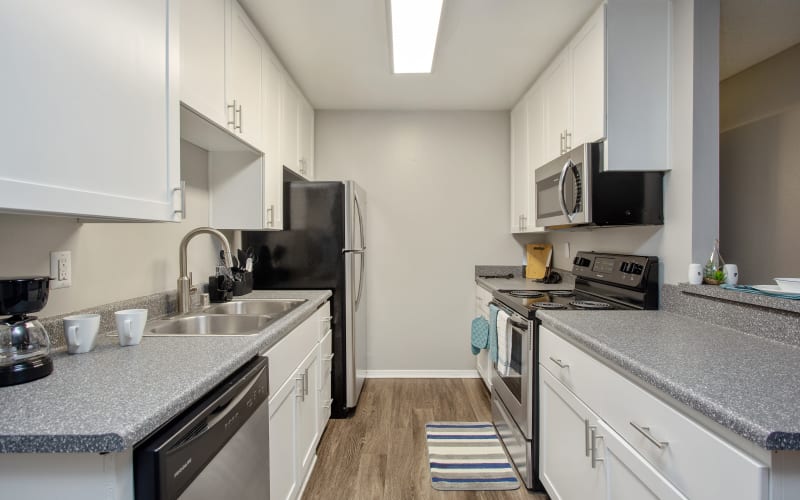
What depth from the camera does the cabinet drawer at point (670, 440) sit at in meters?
0.76

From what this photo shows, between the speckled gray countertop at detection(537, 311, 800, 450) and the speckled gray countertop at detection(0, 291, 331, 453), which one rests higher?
the speckled gray countertop at detection(0, 291, 331, 453)

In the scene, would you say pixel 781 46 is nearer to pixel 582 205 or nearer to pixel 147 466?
pixel 582 205

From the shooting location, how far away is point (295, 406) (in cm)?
170

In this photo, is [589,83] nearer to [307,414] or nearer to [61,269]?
[307,414]

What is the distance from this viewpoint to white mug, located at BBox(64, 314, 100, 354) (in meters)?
1.07

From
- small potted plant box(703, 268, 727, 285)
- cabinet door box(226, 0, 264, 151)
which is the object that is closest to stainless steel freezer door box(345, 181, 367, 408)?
cabinet door box(226, 0, 264, 151)

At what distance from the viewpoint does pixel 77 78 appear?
33.9 inches

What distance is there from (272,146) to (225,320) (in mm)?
1092

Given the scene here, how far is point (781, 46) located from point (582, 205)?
1.85m

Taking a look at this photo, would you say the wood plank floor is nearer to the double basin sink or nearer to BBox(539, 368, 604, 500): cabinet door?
BBox(539, 368, 604, 500): cabinet door

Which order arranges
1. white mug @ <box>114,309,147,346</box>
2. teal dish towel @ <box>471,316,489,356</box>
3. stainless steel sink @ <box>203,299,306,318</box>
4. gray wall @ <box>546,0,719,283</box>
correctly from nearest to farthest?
white mug @ <box>114,309,147,346</box>
gray wall @ <box>546,0,719,283</box>
stainless steel sink @ <box>203,299,306,318</box>
teal dish towel @ <box>471,316,489,356</box>

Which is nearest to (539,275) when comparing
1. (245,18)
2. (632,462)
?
(632,462)

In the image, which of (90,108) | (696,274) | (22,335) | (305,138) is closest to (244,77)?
(90,108)

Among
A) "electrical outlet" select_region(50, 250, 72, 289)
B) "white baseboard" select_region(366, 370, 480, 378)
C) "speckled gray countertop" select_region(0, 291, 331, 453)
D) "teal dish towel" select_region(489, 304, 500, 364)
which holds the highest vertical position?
"electrical outlet" select_region(50, 250, 72, 289)
